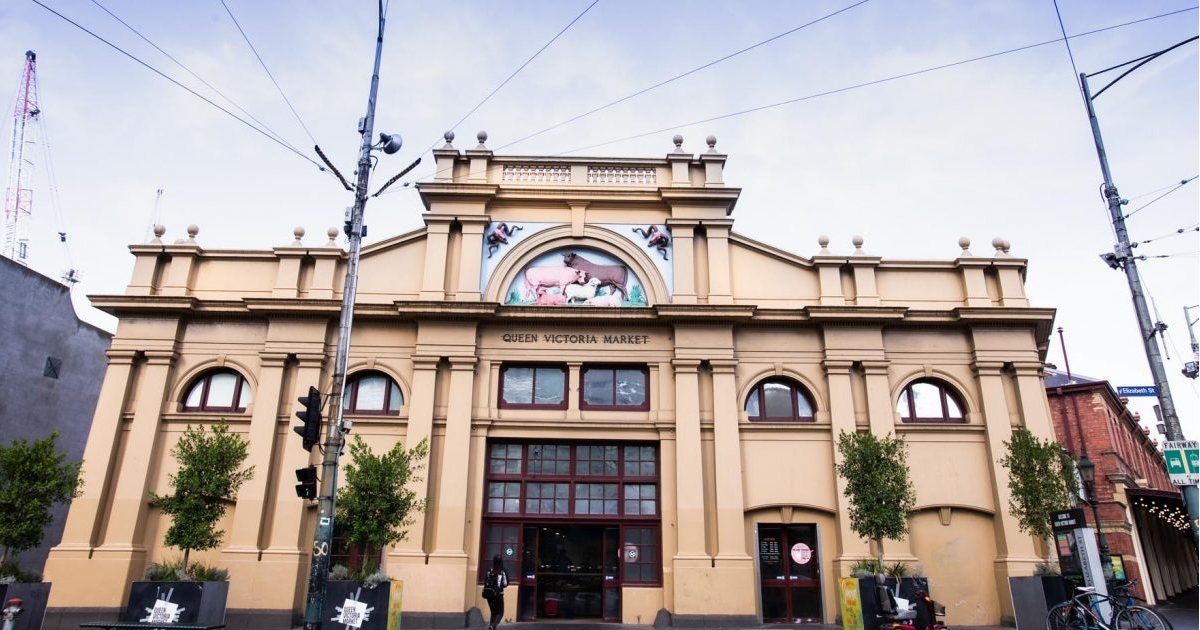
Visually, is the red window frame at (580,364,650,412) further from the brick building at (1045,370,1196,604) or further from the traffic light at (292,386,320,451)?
the brick building at (1045,370,1196,604)

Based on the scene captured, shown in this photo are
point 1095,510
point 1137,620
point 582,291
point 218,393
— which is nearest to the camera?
point 1137,620

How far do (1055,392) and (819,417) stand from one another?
56.4 ft

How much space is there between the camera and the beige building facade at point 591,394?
1972 centimetres

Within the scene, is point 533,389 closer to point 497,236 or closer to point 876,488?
point 497,236

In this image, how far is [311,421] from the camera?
1257 cm

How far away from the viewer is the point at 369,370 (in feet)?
71.4

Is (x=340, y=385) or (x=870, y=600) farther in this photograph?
(x=870, y=600)

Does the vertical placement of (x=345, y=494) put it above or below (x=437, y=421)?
below

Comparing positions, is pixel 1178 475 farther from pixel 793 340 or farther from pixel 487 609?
pixel 487 609

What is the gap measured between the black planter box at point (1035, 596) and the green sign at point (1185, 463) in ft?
19.9

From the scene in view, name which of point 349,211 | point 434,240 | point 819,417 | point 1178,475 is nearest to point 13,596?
point 349,211

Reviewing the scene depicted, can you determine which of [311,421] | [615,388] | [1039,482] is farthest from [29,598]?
[1039,482]

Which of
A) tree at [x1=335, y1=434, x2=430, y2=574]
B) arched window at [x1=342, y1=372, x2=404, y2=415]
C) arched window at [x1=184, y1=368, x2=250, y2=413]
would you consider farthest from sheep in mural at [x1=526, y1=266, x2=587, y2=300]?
arched window at [x1=184, y1=368, x2=250, y2=413]

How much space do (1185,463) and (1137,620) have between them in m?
2.57
